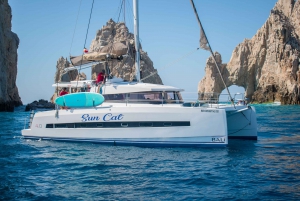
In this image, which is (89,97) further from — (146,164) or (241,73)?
(241,73)

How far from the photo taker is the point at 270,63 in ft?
264

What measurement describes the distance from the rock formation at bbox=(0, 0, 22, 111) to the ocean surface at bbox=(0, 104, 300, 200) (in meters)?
41.4

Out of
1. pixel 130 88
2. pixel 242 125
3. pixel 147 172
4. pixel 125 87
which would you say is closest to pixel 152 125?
pixel 130 88

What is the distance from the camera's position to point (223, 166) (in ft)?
29.3

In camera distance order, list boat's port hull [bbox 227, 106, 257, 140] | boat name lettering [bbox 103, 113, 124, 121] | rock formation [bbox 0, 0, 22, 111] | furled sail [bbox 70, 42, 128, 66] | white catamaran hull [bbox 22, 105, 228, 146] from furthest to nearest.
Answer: rock formation [bbox 0, 0, 22, 111], furled sail [bbox 70, 42, 128, 66], boat's port hull [bbox 227, 106, 257, 140], boat name lettering [bbox 103, 113, 124, 121], white catamaran hull [bbox 22, 105, 228, 146]

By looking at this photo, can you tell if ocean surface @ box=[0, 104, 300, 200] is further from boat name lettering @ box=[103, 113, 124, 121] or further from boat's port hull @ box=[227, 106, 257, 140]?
boat's port hull @ box=[227, 106, 257, 140]

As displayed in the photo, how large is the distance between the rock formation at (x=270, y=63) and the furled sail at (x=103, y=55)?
6052 cm

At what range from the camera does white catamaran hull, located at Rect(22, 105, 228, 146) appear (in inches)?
439

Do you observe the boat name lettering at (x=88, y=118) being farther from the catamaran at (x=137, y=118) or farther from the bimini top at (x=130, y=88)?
the bimini top at (x=130, y=88)

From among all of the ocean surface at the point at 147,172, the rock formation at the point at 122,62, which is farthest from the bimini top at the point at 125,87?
the rock formation at the point at 122,62

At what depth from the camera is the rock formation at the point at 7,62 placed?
49.7 m

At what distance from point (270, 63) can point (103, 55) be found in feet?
246

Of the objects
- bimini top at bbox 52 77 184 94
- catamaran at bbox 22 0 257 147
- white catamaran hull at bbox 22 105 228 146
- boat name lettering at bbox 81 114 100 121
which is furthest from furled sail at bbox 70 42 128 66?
boat name lettering at bbox 81 114 100 121

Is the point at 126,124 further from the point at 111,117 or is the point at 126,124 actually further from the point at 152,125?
the point at 152,125
